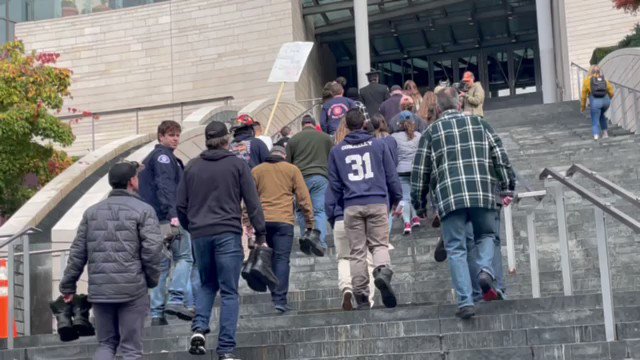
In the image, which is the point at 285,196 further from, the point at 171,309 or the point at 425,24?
the point at 425,24

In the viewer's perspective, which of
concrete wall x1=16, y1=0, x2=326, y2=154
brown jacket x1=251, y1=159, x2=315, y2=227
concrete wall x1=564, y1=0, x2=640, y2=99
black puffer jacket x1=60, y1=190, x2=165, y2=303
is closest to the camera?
black puffer jacket x1=60, y1=190, x2=165, y2=303

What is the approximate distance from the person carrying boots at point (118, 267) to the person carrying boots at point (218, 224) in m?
0.53

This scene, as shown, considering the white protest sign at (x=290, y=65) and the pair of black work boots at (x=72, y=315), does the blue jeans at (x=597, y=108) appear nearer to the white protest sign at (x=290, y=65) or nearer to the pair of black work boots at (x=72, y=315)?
the white protest sign at (x=290, y=65)

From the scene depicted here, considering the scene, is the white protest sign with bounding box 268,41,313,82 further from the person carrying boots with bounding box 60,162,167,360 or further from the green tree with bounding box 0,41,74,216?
the person carrying boots with bounding box 60,162,167,360

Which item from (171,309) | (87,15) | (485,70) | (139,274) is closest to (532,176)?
(171,309)

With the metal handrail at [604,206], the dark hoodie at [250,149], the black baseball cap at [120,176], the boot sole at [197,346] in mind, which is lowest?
the boot sole at [197,346]

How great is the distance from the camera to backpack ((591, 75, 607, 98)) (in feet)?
64.1

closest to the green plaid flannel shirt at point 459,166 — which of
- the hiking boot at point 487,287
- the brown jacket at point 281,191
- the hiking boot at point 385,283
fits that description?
Answer: the hiking boot at point 487,287

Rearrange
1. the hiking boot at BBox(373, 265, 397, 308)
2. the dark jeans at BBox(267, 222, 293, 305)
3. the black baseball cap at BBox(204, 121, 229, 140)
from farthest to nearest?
1. the dark jeans at BBox(267, 222, 293, 305)
2. the hiking boot at BBox(373, 265, 397, 308)
3. the black baseball cap at BBox(204, 121, 229, 140)

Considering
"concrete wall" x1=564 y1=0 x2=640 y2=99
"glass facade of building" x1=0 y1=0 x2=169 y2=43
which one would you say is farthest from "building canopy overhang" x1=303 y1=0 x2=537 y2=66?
"glass facade of building" x1=0 y1=0 x2=169 y2=43

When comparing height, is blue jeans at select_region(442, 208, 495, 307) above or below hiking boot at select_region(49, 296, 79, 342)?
above

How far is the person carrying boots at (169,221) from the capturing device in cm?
1005

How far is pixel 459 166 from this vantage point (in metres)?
8.80

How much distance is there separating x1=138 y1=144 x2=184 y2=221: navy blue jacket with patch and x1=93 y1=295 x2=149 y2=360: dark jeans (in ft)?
7.81
